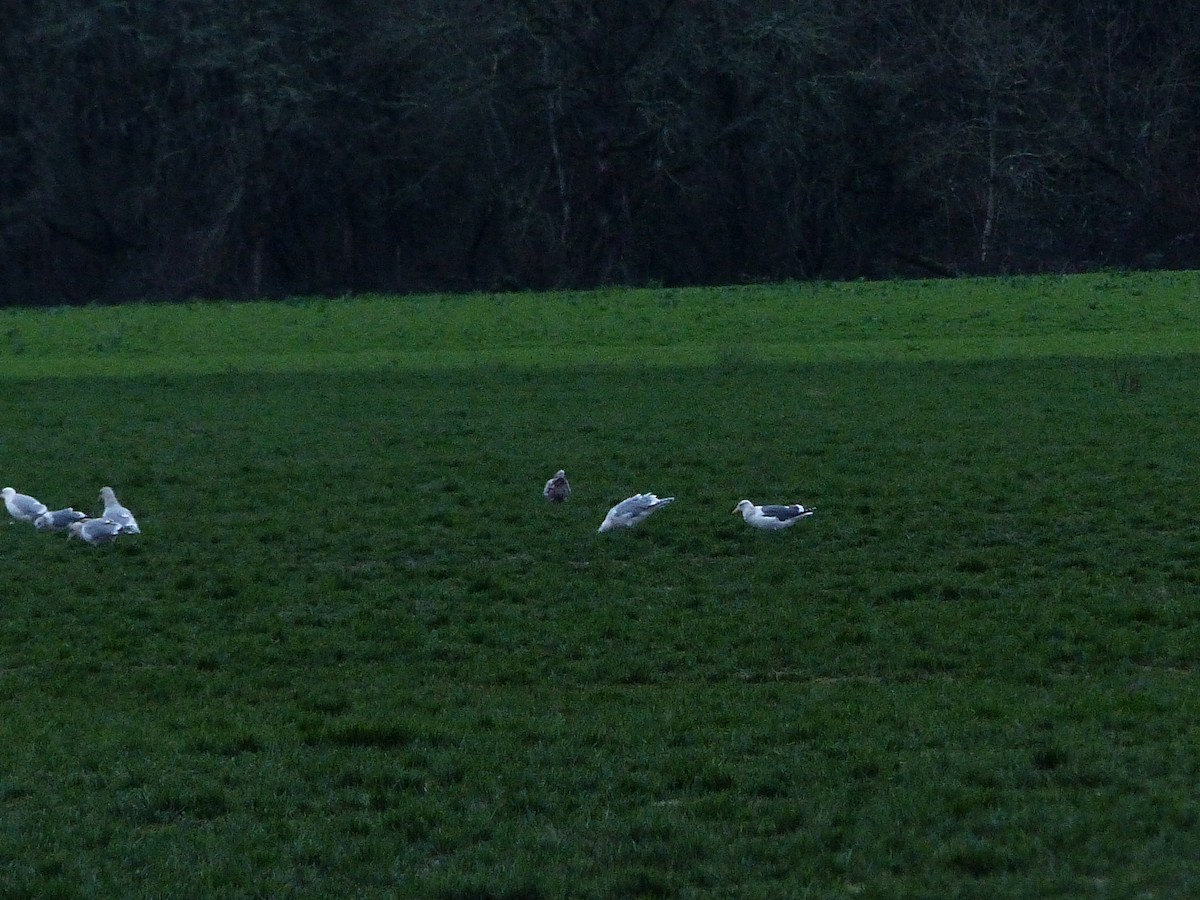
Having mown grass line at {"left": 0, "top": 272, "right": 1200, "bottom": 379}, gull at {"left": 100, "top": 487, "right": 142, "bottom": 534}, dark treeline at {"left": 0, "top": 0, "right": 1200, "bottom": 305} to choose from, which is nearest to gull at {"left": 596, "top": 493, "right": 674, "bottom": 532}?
gull at {"left": 100, "top": 487, "right": 142, "bottom": 534}

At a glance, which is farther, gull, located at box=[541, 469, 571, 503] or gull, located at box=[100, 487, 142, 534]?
gull, located at box=[541, 469, 571, 503]

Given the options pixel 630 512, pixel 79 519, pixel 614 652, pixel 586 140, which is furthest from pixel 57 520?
pixel 586 140

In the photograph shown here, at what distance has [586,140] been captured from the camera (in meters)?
39.0

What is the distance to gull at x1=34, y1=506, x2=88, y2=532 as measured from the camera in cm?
1251

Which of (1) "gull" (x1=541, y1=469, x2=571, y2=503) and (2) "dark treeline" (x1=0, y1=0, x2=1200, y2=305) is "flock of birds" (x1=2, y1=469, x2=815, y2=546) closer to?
(1) "gull" (x1=541, y1=469, x2=571, y2=503)

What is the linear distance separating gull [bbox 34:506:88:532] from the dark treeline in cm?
2639

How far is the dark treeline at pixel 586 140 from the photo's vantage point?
37.9m

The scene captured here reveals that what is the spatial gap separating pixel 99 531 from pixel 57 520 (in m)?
0.71

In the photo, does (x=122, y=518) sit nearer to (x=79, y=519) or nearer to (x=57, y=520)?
(x=79, y=519)

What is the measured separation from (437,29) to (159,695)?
3112 cm

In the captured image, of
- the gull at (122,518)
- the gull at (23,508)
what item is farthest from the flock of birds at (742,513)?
the gull at (23,508)

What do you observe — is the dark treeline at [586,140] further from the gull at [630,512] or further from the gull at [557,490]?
the gull at [630,512]

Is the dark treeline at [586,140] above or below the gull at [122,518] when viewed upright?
above

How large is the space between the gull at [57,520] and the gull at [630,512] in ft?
12.6
